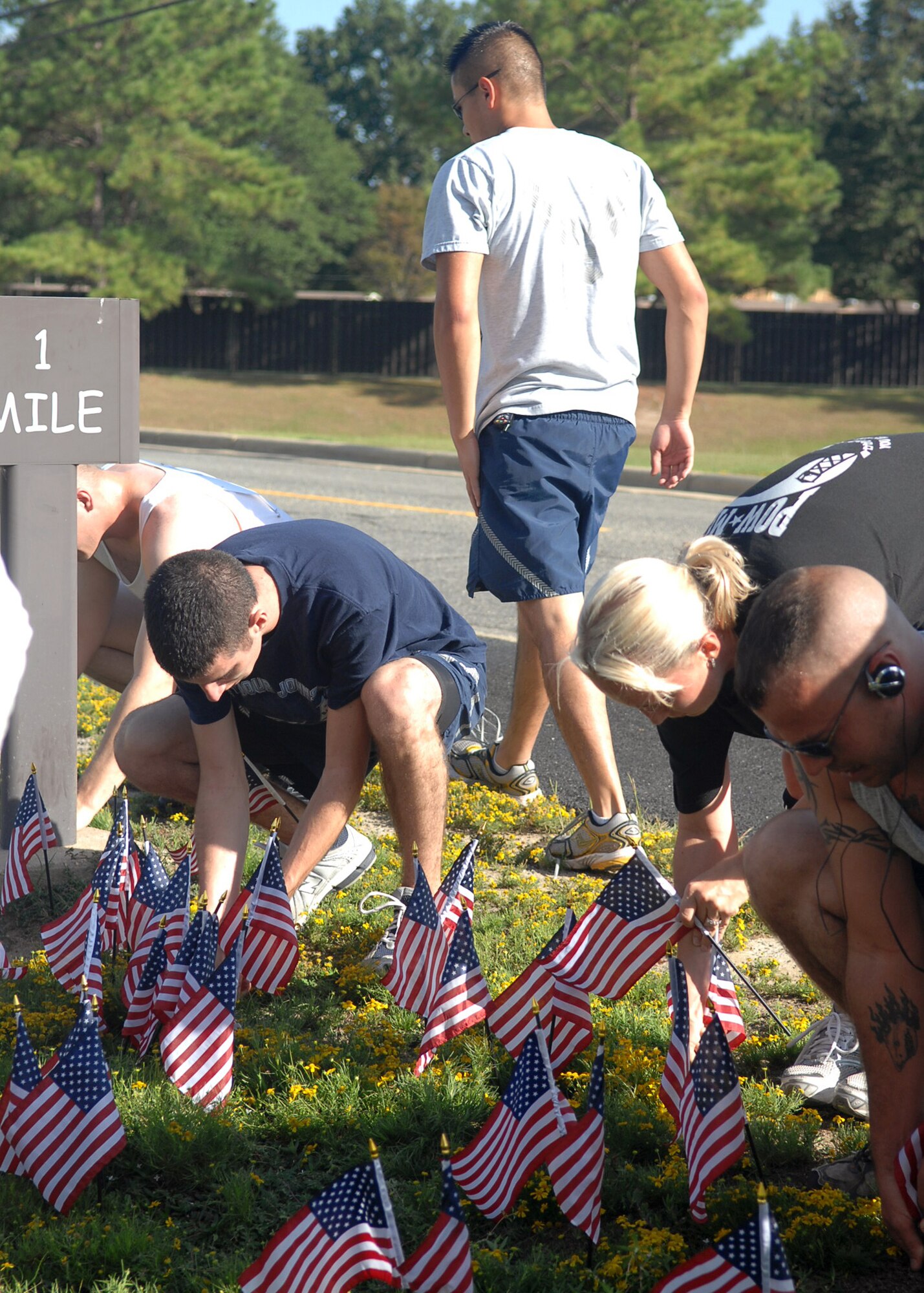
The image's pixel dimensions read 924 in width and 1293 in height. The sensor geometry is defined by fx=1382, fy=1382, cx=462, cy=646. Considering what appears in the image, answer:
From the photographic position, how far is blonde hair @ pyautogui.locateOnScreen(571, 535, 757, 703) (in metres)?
2.41

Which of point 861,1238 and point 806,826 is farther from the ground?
point 806,826

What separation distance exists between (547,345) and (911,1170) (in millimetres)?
2447

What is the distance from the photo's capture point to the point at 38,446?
370 centimetres

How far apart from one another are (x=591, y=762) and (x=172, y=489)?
1476 millimetres

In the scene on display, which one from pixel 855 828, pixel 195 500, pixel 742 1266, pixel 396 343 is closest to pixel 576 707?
pixel 195 500

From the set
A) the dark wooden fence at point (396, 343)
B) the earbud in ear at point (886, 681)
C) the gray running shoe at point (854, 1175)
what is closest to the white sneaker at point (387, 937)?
the gray running shoe at point (854, 1175)

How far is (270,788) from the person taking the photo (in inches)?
151

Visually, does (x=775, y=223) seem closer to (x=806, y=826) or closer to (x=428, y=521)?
(x=428, y=521)

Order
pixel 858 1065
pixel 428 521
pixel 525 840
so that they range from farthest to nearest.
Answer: pixel 428 521, pixel 525 840, pixel 858 1065

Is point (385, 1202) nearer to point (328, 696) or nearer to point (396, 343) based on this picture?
point (328, 696)

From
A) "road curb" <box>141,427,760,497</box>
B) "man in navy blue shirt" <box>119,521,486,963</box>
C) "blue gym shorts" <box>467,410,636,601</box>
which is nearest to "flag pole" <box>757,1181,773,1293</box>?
"man in navy blue shirt" <box>119,521,486,963</box>

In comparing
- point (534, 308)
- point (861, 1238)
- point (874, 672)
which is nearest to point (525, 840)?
point (534, 308)

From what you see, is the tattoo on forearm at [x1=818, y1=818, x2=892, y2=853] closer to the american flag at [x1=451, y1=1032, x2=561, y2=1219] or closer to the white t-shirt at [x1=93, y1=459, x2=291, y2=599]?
the american flag at [x1=451, y1=1032, x2=561, y2=1219]

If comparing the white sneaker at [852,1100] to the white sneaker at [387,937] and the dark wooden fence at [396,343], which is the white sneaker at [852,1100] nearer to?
the white sneaker at [387,937]
